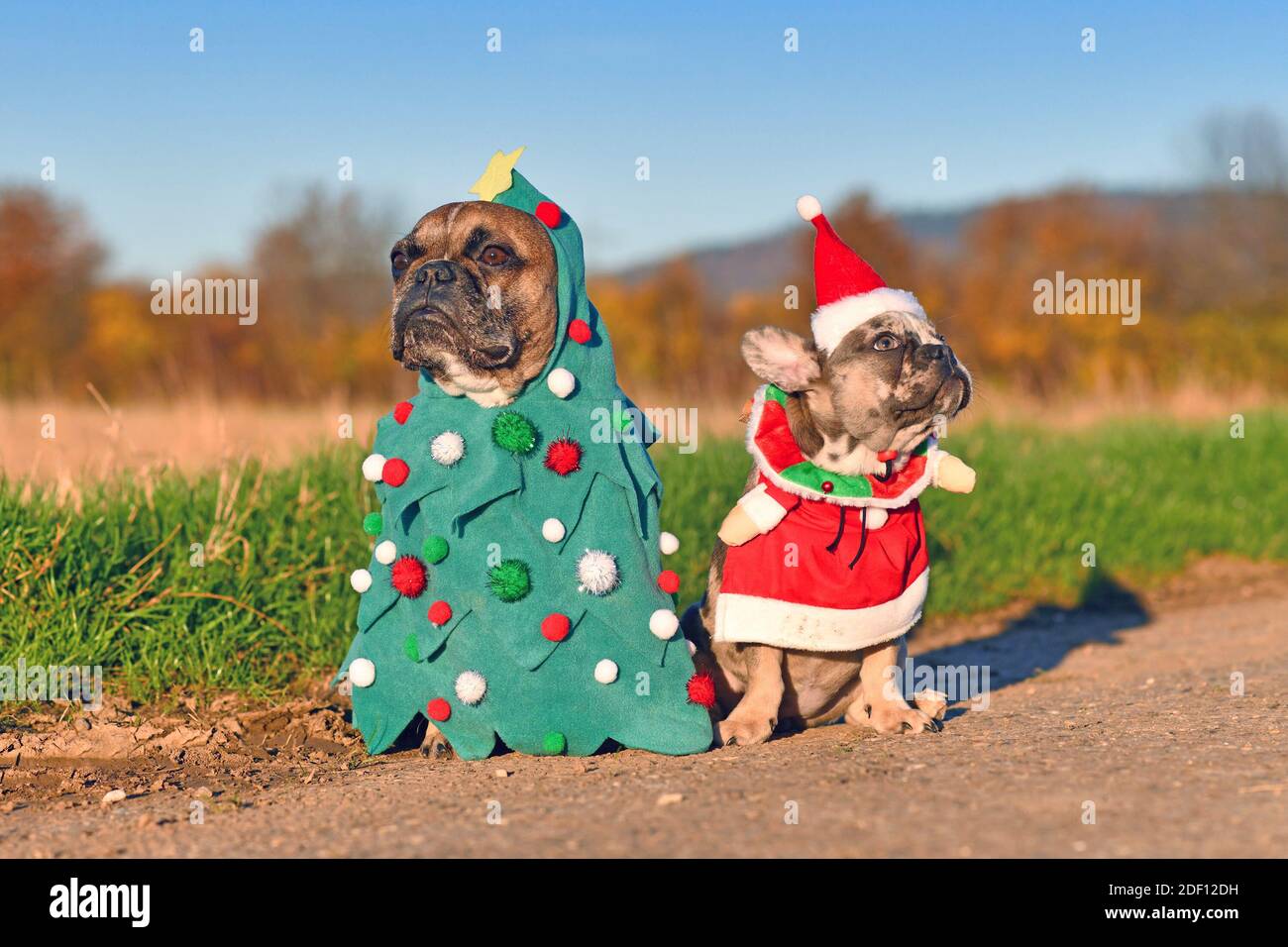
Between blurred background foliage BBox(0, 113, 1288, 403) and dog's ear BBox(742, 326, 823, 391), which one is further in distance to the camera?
blurred background foliage BBox(0, 113, 1288, 403)

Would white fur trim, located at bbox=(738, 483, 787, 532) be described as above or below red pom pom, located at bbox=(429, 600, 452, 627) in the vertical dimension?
above

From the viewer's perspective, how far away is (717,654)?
475 centimetres

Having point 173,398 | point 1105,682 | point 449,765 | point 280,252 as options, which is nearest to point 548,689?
point 449,765

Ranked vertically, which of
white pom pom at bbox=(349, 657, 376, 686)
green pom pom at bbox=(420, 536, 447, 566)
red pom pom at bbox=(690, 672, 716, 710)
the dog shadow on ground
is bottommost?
the dog shadow on ground

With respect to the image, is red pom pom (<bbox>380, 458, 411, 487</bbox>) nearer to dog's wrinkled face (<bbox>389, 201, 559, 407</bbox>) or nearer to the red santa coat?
dog's wrinkled face (<bbox>389, 201, 559, 407</bbox>)

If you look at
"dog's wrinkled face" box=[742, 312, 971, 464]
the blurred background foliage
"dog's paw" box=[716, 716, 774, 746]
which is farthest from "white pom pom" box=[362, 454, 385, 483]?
the blurred background foliage

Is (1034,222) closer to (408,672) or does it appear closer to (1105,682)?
(1105,682)

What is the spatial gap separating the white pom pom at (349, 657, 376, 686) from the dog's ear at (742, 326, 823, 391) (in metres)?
1.68

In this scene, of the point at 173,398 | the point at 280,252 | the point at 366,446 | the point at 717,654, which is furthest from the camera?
the point at 280,252

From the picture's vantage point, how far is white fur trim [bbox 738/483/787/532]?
439 cm

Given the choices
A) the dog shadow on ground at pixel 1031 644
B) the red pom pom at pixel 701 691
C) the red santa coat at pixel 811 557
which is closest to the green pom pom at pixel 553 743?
the red pom pom at pixel 701 691

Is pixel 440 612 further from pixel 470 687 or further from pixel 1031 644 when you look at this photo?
pixel 1031 644

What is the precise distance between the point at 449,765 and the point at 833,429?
67.4 inches

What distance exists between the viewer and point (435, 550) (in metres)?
4.38
